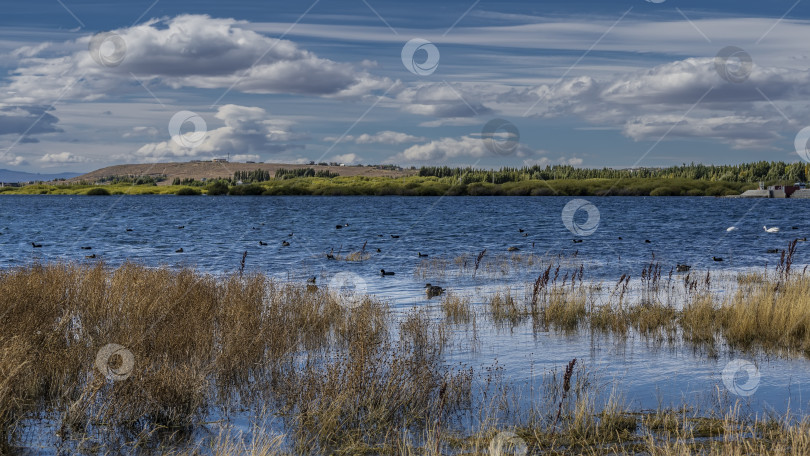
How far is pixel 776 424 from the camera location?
8.28 meters

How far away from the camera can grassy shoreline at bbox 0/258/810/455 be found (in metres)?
7.76

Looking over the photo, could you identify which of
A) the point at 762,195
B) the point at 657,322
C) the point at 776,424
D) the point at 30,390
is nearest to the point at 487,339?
the point at 657,322

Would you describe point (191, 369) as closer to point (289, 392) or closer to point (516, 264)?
point (289, 392)

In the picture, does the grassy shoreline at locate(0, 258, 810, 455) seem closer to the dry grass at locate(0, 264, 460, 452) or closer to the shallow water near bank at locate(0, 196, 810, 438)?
the dry grass at locate(0, 264, 460, 452)

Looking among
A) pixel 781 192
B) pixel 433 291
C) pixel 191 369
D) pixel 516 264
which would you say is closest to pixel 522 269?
pixel 516 264

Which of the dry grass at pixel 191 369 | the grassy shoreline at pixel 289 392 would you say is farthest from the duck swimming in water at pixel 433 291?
the grassy shoreline at pixel 289 392

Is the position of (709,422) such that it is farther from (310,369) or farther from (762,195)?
(762,195)

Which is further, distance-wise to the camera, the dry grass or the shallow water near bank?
the shallow water near bank

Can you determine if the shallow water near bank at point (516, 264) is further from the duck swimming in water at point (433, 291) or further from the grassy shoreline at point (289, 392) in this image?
the grassy shoreline at point (289, 392)

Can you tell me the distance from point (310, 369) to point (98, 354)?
3164mm

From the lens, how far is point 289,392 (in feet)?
29.8

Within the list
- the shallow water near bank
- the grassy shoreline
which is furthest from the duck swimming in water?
the grassy shoreline

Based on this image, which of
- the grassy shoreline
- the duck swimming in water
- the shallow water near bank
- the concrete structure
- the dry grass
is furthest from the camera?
the concrete structure

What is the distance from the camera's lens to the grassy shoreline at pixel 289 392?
7.76m
